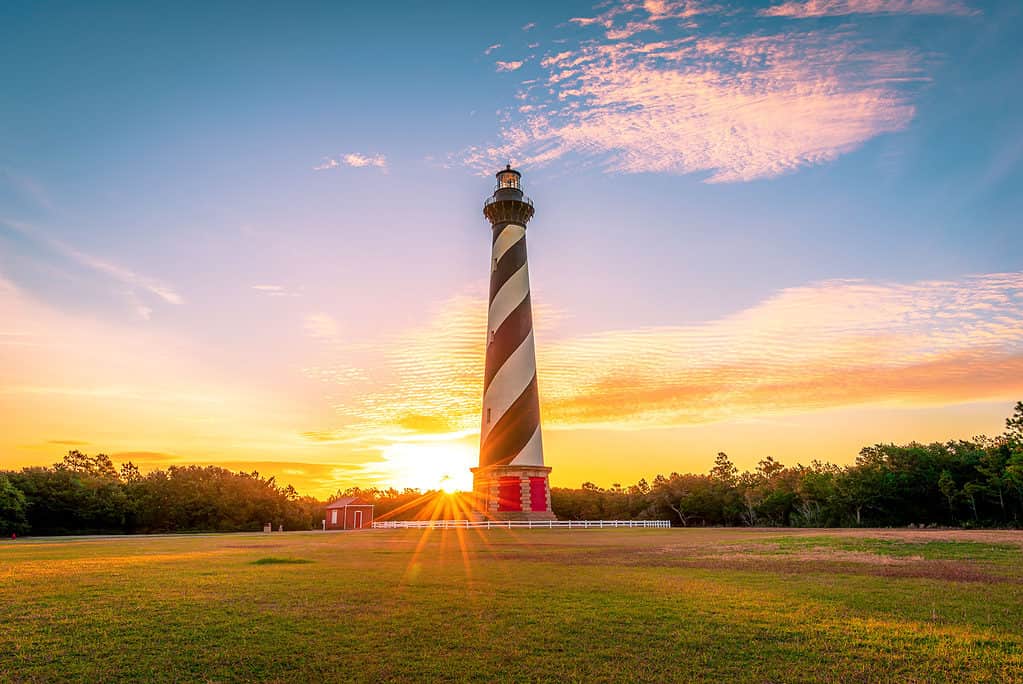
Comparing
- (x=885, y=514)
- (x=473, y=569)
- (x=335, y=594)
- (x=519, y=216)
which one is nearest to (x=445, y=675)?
(x=335, y=594)

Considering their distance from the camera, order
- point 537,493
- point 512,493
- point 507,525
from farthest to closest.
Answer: point 537,493 → point 512,493 → point 507,525

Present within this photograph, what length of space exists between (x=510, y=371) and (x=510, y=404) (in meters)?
2.16

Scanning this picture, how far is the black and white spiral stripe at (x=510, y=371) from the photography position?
131 feet

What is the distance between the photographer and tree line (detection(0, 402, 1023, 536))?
38.5 m

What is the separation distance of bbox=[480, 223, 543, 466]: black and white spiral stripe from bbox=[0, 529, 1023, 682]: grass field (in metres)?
24.9

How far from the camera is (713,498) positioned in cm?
5559

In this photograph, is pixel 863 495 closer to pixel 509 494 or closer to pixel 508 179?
pixel 509 494

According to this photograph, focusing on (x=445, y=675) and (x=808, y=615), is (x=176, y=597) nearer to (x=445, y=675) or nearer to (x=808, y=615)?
(x=445, y=675)

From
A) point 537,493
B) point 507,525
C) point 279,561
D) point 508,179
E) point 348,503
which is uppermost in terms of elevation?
point 508,179

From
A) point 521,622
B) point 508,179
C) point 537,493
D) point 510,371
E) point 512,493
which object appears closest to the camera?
point 521,622

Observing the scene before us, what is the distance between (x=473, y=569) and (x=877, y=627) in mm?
8857

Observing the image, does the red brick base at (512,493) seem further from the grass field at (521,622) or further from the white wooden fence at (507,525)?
the grass field at (521,622)

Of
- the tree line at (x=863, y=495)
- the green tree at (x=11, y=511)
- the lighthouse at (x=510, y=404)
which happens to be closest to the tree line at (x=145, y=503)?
the green tree at (x=11, y=511)

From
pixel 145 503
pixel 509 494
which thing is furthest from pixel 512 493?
pixel 145 503
